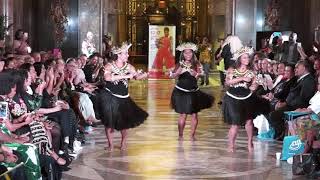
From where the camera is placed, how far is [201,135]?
1250 cm

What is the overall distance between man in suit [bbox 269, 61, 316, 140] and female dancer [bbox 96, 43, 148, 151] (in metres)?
2.38

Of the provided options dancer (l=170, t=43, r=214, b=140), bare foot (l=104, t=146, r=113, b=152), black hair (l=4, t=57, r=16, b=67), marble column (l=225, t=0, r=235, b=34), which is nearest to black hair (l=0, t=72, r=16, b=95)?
black hair (l=4, t=57, r=16, b=67)

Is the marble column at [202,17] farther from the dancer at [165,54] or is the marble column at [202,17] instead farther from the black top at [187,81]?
the black top at [187,81]

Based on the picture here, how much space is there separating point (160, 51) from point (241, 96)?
16.8 m

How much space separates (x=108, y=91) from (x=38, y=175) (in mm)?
3714

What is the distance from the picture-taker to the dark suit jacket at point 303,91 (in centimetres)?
1079

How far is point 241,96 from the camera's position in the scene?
10.5 metres

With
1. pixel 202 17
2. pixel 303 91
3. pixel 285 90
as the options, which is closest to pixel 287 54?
pixel 285 90

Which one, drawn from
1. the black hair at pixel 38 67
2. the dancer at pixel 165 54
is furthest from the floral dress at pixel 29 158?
the dancer at pixel 165 54

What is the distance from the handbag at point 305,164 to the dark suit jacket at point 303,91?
88.9 inches

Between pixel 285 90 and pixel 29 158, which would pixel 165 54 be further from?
pixel 29 158

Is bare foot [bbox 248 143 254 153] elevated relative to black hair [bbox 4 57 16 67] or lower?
lower

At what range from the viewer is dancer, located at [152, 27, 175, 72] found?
27.2 m

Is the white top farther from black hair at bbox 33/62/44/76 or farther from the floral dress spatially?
the floral dress
